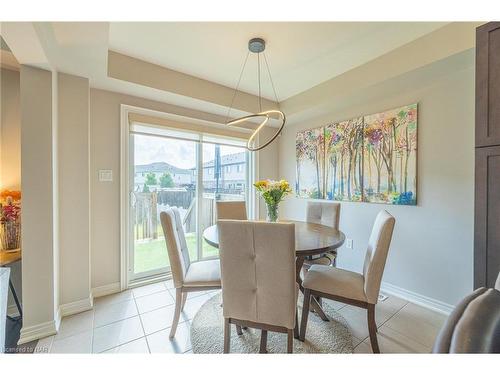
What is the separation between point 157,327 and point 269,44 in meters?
2.65

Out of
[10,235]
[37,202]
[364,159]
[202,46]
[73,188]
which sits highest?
[202,46]

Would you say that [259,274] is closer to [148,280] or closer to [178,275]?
[178,275]

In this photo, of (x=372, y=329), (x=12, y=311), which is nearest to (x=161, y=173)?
(x=12, y=311)

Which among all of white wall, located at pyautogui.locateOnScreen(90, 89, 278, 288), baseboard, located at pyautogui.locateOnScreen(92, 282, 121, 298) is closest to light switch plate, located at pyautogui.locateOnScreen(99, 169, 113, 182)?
white wall, located at pyautogui.locateOnScreen(90, 89, 278, 288)

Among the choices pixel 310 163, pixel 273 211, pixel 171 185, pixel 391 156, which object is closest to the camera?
→ pixel 273 211

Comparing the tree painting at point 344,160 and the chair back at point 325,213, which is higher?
the tree painting at point 344,160

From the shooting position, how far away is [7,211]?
1.74 m

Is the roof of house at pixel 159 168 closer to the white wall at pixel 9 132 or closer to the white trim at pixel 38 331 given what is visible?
the white wall at pixel 9 132

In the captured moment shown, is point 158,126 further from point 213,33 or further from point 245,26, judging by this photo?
point 245,26

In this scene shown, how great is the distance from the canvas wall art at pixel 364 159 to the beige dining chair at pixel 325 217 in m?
0.38

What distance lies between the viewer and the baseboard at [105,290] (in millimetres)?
2281

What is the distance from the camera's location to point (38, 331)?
1655 mm

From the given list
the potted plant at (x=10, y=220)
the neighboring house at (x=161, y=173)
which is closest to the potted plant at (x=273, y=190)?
the neighboring house at (x=161, y=173)
